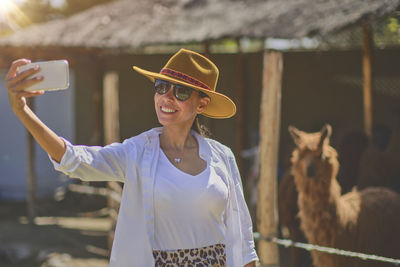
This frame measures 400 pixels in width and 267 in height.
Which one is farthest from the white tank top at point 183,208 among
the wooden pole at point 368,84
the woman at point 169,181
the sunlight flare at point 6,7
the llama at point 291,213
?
the sunlight flare at point 6,7

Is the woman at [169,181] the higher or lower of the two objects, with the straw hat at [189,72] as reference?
lower

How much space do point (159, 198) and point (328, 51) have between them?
911 cm

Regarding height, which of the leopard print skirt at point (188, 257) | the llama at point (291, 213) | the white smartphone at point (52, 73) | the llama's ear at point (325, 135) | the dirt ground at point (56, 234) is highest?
the white smartphone at point (52, 73)

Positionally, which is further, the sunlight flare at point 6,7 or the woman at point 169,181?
the sunlight flare at point 6,7

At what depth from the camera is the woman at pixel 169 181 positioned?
214 cm

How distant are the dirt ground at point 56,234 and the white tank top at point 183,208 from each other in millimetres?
5385

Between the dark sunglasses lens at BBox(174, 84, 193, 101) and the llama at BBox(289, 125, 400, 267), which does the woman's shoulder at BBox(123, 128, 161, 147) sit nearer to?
the dark sunglasses lens at BBox(174, 84, 193, 101)

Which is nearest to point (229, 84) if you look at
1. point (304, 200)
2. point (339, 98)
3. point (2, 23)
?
point (339, 98)

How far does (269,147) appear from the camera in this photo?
14.4ft

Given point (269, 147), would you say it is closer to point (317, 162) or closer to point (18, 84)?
point (317, 162)

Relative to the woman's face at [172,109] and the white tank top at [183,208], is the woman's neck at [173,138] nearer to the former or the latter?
the woman's face at [172,109]

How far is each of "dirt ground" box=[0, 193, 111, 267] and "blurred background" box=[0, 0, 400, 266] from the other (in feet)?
0.06

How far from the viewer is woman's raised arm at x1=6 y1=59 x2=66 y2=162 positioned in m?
2.04

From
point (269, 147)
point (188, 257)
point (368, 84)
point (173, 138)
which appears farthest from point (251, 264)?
point (368, 84)
